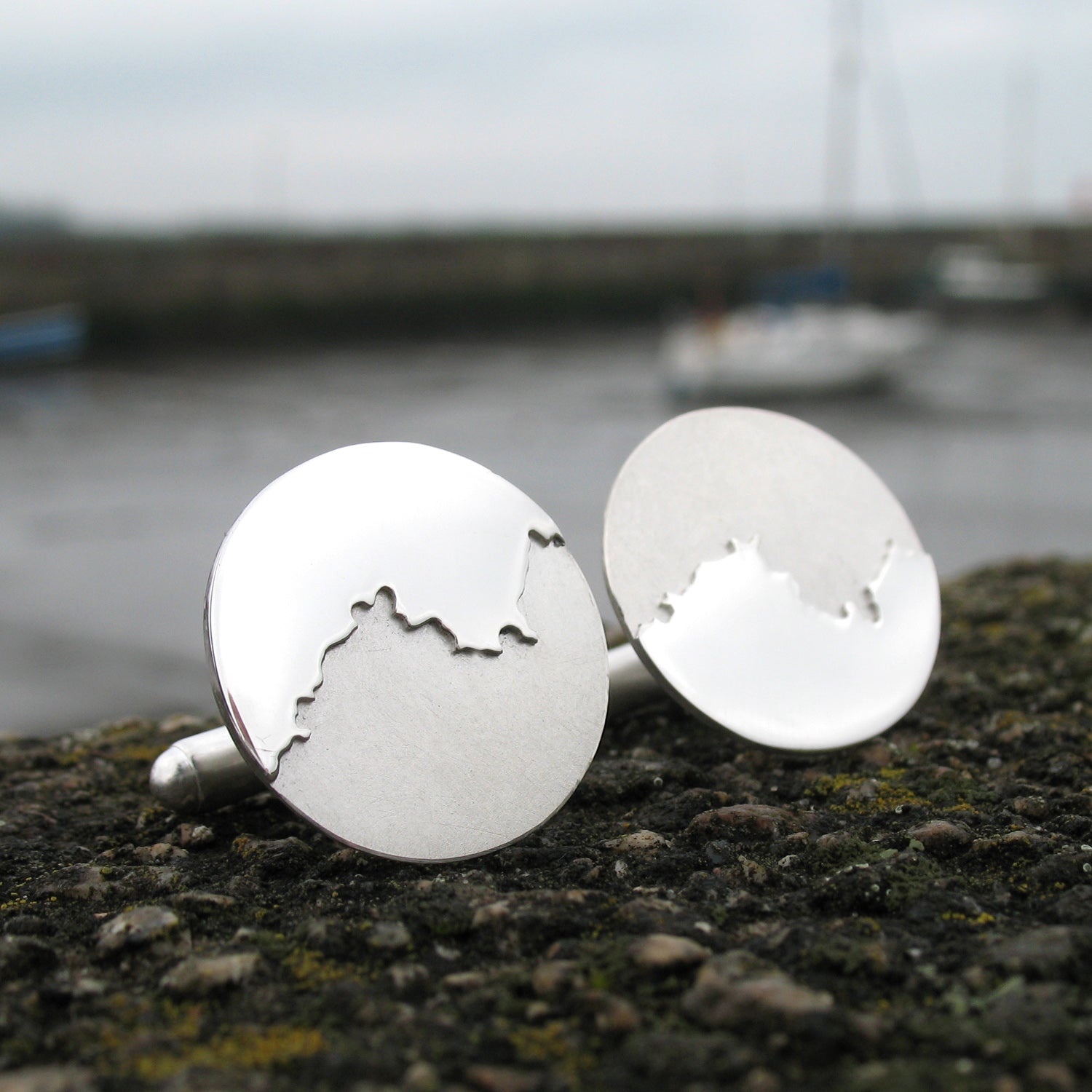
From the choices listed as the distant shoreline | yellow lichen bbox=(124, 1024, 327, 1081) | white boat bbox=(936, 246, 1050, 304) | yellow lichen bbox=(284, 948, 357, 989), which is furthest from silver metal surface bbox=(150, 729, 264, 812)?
white boat bbox=(936, 246, 1050, 304)

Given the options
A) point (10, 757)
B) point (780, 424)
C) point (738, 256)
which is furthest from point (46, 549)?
point (738, 256)

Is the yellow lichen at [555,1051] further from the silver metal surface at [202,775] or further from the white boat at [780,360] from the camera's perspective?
the white boat at [780,360]

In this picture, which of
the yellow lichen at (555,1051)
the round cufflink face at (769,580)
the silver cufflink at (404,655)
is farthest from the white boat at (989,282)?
the yellow lichen at (555,1051)

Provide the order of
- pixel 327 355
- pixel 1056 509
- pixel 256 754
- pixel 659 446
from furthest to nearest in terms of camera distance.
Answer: pixel 327 355
pixel 1056 509
pixel 659 446
pixel 256 754

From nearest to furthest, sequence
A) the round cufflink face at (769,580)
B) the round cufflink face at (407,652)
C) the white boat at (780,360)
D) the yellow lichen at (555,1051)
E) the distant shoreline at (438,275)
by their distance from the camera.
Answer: the yellow lichen at (555,1051) < the round cufflink face at (407,652) < the round cufflink face at (769,580) < the white boat at (780,360) < the distant shoreline at (438,275)

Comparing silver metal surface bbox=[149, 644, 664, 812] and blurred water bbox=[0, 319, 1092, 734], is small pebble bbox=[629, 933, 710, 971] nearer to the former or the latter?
silver metal surface bbox=[149, 644, 664, 812]

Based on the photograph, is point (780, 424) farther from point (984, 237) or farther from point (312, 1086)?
point (984, 237)

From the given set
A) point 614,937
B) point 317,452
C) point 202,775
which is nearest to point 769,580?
point 614,937
